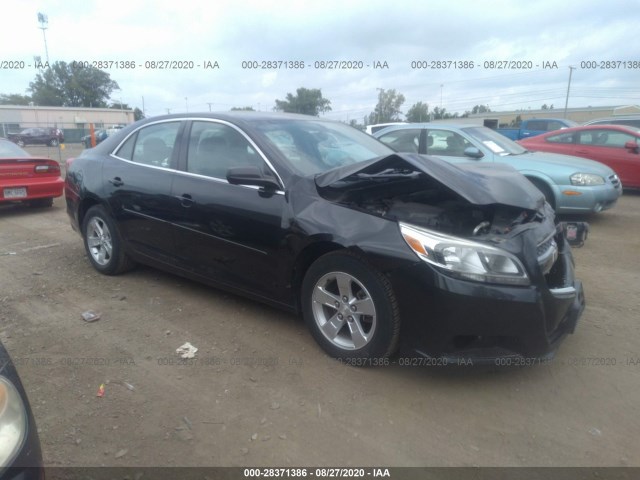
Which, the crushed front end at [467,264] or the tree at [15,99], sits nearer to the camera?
the crushed front end at [467,264]

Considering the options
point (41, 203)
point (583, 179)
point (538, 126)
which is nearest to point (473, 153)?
point (583, 179)

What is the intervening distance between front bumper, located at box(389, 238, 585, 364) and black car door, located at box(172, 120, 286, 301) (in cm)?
100

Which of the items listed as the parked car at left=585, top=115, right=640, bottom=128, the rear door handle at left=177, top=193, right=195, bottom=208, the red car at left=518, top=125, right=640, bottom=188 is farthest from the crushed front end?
the parked car at left=585, top=115, right=640, bottom=128

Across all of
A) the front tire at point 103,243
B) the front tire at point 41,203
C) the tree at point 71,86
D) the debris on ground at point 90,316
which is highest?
the tree at point 71,86

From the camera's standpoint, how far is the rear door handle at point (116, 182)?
4.37 meters

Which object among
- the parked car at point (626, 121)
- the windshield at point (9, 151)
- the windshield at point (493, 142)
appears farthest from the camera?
the parked car at point (626, 121)

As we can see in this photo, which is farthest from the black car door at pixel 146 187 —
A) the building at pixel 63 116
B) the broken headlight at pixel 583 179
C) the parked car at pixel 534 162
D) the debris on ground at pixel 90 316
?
the building at pixel 63 116

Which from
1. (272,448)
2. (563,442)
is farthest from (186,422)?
(563,442)

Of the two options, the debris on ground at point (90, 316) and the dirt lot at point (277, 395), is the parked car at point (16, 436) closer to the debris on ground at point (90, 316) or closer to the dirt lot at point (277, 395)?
the dirt lot at point (277, 395)

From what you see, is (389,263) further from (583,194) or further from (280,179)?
(583,194)

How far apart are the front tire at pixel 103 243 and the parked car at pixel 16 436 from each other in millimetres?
3003

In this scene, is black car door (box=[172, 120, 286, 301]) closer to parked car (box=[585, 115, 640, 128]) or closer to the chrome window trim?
the chrome window trim

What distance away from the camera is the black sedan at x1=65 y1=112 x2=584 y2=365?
2.62m

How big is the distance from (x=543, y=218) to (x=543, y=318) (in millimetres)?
868
